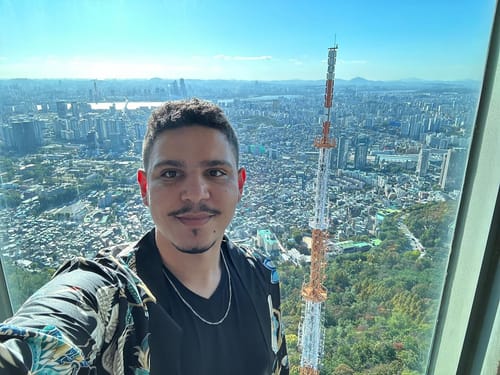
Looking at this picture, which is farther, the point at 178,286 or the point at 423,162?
the point at 423,162

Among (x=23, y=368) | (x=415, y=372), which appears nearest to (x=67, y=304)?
(x=23, y=368)

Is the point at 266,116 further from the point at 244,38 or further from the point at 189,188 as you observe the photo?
the point at 189,188

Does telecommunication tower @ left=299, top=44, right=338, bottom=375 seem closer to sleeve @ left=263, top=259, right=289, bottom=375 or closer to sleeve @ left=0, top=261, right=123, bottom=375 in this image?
sleeve @ left=263, top=259, right=289, bottom=375

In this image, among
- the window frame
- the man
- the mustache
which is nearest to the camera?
the man

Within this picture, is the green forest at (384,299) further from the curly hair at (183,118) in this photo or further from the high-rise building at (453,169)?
the curly hair at (183,118)

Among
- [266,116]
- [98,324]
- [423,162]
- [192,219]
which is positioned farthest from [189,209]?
[423,162]

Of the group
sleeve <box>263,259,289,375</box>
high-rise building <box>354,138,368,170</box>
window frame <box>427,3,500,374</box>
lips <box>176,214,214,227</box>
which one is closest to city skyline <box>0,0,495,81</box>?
window frame <box>427,3,500,374</box>
